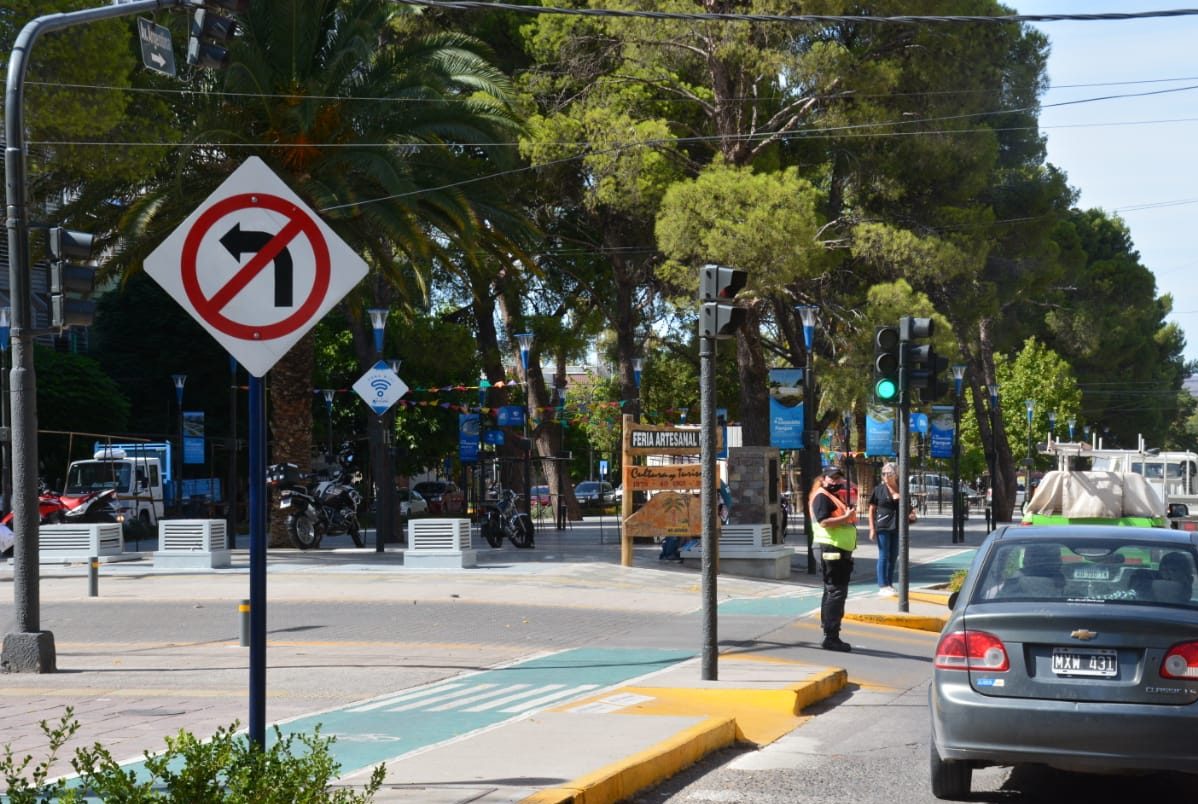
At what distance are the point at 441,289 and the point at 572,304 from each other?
13.2ft

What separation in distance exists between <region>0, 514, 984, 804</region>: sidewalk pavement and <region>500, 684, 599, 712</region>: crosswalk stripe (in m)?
0.13

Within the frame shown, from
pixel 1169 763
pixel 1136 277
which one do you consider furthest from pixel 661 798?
pixel 1136 277

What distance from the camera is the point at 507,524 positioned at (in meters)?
30.4

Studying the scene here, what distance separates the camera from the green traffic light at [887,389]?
61.4 feet

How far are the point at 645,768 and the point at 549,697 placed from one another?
133 inches

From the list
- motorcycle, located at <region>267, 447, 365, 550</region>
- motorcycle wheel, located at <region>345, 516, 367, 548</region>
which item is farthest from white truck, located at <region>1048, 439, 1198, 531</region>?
motorcycle, located at <region>267, 447, 365, 550</region>

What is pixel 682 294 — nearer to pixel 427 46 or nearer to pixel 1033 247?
pixel 427 46

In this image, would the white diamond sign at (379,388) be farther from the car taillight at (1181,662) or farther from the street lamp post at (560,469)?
the car taillight at (1181,662)

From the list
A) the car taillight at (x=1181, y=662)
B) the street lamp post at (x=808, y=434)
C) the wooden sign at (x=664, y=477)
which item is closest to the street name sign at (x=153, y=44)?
the car taillight at (x=1181, y=662)

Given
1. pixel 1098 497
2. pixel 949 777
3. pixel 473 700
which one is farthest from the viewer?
pixel 1098 497

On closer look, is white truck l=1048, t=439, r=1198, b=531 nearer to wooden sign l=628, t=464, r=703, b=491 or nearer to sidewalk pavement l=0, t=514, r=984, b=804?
sidewalk pavement l=0, t=514, r=984, b=804

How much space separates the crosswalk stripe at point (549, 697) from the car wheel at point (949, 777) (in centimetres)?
371

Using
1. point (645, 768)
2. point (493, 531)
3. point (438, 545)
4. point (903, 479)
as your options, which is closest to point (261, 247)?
point (645, 768)

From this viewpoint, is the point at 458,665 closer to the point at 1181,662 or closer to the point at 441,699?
the point at 441,699
